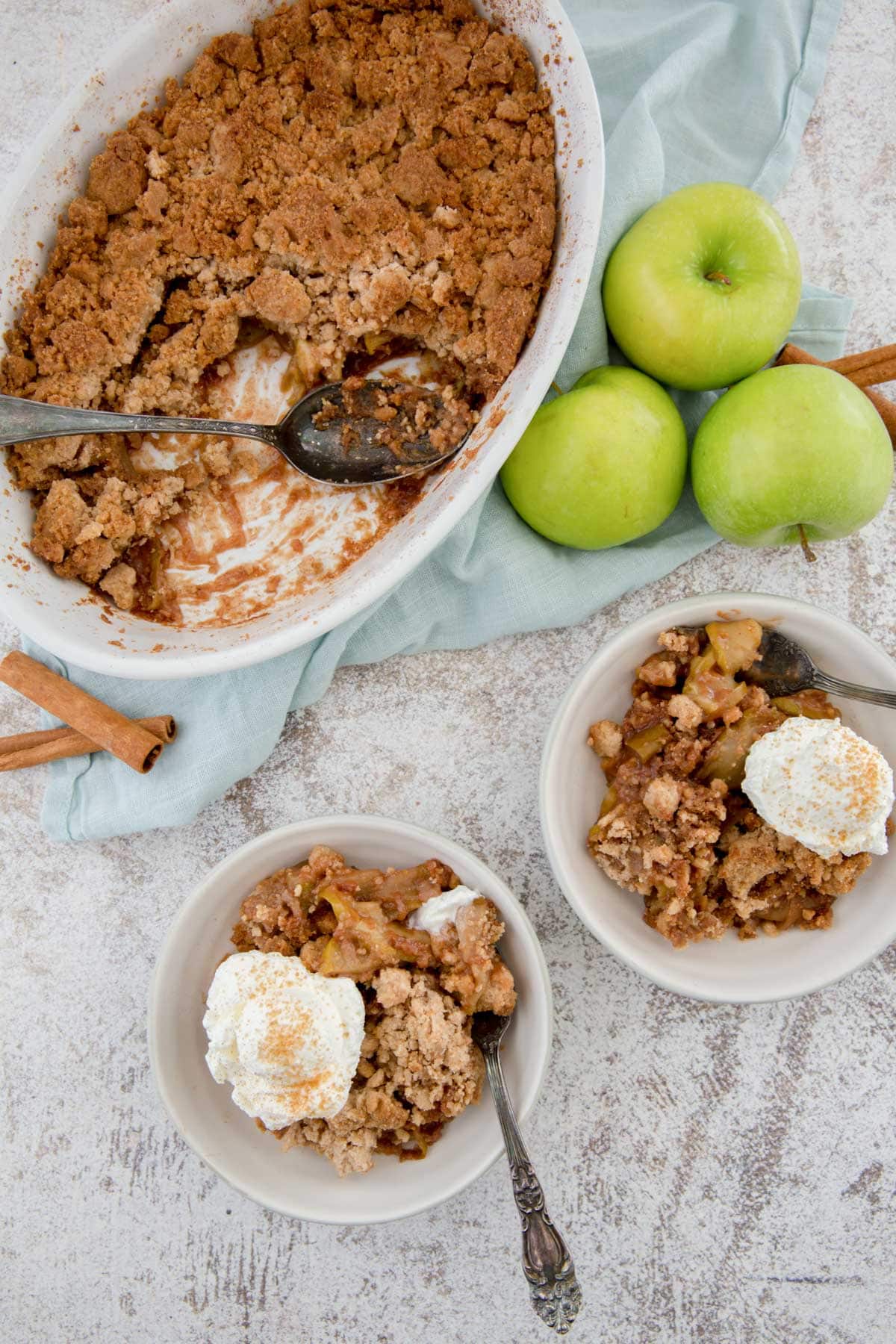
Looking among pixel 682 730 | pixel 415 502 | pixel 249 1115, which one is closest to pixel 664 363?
pixel 415 502

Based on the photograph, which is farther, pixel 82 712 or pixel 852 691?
pixel 82 712

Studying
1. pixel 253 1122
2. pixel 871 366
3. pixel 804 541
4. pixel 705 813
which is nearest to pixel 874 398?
pixel 871 366

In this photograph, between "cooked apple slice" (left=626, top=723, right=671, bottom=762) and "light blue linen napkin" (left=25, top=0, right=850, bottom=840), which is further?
"light blue linen napkin" (left=25, top=0, right=850, bottom=840)

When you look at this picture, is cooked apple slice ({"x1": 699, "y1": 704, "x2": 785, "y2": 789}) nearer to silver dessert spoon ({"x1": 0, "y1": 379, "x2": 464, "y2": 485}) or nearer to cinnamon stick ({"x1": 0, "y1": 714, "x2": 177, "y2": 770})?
silver dessert spoon ({"x1": 0, "y1": 379, "x2": 464, "y2": 485})

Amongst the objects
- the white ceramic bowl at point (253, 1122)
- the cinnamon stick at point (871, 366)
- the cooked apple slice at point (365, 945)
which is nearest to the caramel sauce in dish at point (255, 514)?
the white ceramic bowl at point (253, 1122)

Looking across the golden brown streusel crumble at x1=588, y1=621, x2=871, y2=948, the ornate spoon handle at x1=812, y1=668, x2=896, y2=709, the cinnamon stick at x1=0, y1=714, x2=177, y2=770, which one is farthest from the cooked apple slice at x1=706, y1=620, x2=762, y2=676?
the cinnamon stick at x1=0, y1=714, x2=177, y2=770

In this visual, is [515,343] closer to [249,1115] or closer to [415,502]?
[415,502]

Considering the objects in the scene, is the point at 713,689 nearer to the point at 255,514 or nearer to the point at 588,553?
the point at 588,553
